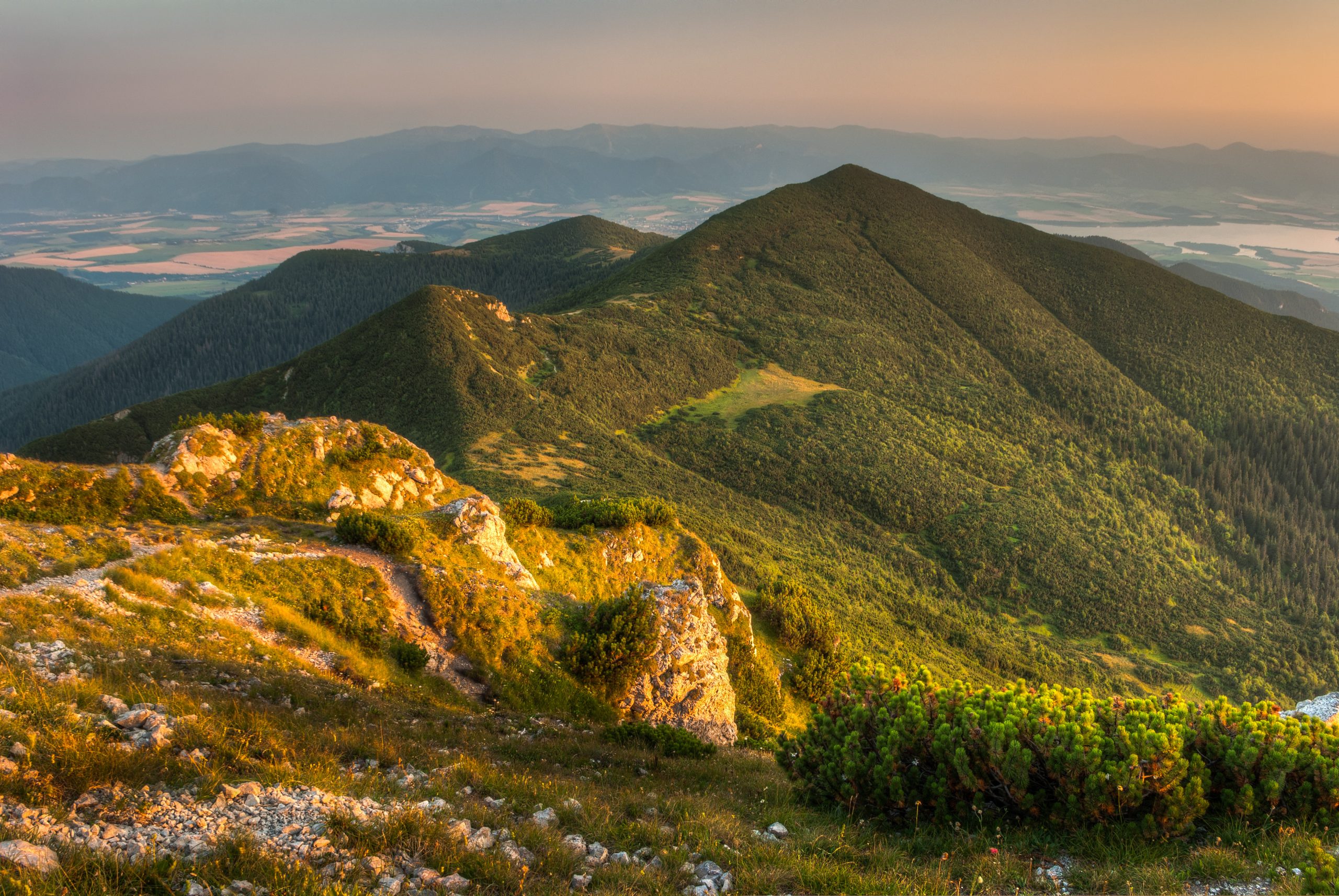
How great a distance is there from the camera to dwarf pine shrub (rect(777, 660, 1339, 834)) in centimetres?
1062

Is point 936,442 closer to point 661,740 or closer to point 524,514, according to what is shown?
point 524,514

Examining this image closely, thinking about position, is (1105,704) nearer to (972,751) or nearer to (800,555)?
(972,751)

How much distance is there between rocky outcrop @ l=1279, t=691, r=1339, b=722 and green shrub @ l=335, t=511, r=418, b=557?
26.0 m

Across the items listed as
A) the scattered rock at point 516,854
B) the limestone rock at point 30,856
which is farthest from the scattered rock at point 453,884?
the limestone rock at point 30,856

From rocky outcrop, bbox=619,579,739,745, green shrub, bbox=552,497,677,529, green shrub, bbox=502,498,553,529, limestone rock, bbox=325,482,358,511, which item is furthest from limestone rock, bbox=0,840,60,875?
green shrub, bbox=552,497,677,529

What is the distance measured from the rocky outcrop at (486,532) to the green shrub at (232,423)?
10219 millimetres

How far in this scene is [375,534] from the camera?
75.1 feet

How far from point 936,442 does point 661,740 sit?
12999cm

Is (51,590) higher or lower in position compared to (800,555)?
higher

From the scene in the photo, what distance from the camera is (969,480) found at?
409ft

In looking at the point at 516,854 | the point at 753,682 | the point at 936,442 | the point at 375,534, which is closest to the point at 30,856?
the point at 516,854

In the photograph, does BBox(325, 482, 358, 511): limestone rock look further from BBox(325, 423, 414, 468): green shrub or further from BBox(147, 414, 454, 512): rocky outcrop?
BBox(325, 423, 414, 468): green shrub

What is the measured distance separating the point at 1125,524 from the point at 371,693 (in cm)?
15114

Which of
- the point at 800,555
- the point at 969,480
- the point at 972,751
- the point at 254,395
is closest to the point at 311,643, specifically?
the point at 972,751
